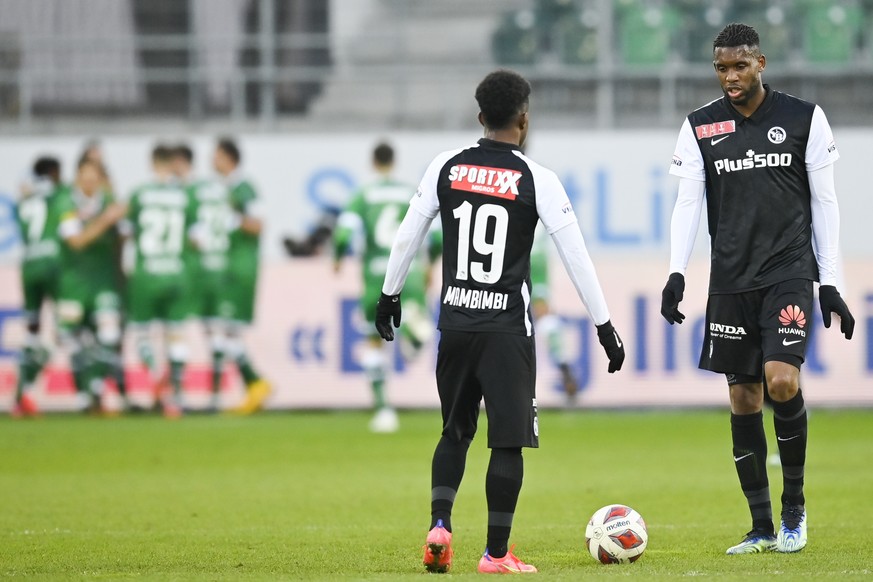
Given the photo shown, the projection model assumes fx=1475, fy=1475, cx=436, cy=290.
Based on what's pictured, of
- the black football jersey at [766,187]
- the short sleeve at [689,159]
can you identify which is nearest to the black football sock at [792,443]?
the black football jersey at [766,187]

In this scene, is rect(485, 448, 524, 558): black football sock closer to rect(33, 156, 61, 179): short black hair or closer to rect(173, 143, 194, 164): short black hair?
rect(173, 143, 194, 164): short black hair

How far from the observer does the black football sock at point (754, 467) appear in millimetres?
6559

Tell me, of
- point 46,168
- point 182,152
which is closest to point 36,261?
point 46,168

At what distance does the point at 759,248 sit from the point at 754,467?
976 mm

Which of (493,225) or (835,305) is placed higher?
(493,225)

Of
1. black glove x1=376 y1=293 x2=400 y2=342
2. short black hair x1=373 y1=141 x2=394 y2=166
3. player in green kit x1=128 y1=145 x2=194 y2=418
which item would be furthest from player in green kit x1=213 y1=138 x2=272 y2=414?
black glove x1=376 y1=293 x2=400 y2=342

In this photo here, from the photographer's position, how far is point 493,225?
6.00 meters

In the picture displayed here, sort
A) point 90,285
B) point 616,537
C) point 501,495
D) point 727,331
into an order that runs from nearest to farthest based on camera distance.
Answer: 1. point 501,495
2. point 616,537
3. point 727,331
4. point 90,285

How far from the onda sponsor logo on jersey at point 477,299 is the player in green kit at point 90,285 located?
12.2 m

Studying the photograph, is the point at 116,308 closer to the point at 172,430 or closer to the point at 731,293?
the point at 172,430

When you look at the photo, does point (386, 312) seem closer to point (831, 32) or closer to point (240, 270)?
point (240, 270)

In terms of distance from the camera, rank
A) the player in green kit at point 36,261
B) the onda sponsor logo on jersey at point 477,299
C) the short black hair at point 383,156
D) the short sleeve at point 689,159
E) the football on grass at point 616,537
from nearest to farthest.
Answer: the onda sponsor logo on jersey at point 477,299
the football on grass at point 616,537
the short sleeve at point 689,159
the short black hair at point 383,156
the player in green kit at point 36,261

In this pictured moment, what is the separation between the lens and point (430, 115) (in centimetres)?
1934

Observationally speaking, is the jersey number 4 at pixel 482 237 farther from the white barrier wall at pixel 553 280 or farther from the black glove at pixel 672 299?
the white barrier wall at pixel 553 280
